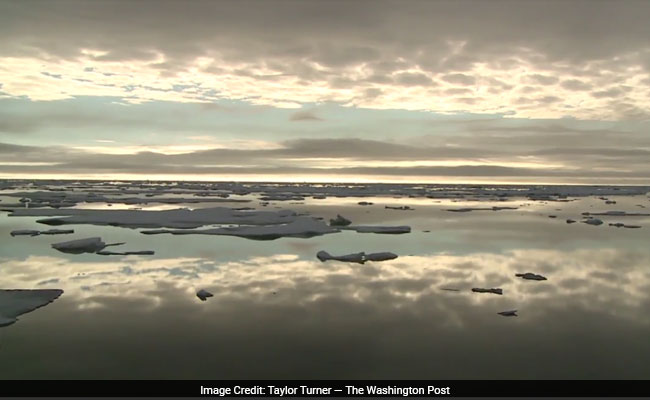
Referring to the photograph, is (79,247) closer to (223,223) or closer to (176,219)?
(223,223)

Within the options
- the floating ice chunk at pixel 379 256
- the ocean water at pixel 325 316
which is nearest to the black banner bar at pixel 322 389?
the ocean water at pixel 325 316

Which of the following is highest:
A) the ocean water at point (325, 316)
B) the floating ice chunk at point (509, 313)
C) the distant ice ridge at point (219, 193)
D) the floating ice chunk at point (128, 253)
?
the floating ice chunk at point (509, 313)

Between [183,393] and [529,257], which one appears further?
[529,257]

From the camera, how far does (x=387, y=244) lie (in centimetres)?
1565

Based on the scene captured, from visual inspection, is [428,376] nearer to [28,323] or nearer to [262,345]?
[262,345]

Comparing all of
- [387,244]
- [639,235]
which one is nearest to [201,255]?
[387,244]

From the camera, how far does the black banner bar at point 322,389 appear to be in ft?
15.4

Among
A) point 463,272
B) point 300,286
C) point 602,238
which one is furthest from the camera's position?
point 602,238

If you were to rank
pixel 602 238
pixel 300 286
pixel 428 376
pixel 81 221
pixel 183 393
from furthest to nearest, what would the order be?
pixel 81 221
pixel 602 238
pixel 300 286
pixel 428 376
pixel 183 393

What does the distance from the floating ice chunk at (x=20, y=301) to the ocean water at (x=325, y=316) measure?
0.19 metres

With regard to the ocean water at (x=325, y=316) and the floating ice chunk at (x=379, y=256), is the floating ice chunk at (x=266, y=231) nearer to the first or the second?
the ocean water at (x=325, y=316)

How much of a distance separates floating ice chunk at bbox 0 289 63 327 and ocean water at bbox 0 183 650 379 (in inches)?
7.6

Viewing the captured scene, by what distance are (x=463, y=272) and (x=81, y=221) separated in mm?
16032

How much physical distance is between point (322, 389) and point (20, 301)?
5.72m
